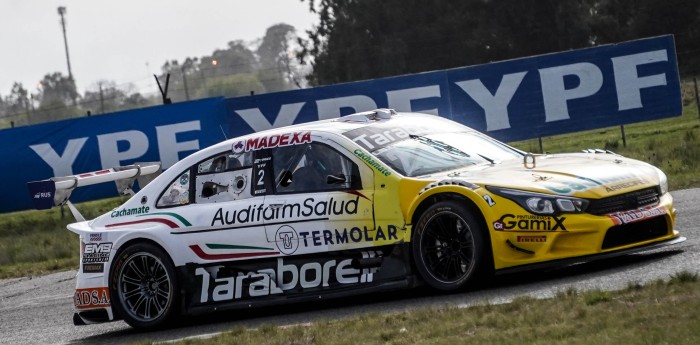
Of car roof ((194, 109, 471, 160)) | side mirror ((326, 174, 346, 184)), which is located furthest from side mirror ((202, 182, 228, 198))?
side mirror ((326, 174, 346, 184))

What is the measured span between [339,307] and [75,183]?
299 centimetres

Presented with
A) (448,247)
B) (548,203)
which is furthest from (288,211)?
(548,203)

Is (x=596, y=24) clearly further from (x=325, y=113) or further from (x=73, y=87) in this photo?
(x=73, y=87)

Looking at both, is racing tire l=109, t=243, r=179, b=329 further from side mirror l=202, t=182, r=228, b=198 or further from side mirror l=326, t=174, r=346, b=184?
side mirror l=326, t=174, r=346, b=184

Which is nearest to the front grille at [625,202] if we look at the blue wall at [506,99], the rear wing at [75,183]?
Result: the rear wing at [75,183]

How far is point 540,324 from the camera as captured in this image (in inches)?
289

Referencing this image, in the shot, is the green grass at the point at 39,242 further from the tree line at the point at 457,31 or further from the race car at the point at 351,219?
the tree line at the point at 457,31

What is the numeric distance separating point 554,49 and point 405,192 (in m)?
40.3

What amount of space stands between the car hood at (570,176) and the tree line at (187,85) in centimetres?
3074

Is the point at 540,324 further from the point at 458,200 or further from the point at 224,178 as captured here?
the point at 224,178

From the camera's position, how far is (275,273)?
977 centimetres

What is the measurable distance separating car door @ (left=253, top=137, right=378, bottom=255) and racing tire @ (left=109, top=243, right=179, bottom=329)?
1.09 m

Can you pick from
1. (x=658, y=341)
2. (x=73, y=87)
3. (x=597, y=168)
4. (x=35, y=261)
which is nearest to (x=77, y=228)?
(x=597, y=168)

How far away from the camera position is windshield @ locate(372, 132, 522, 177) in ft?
31.3
